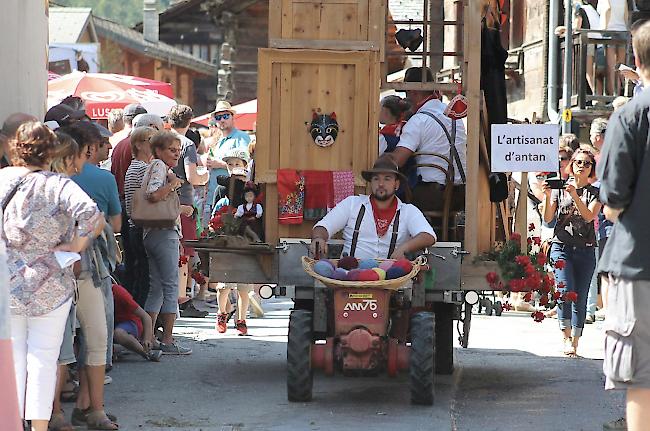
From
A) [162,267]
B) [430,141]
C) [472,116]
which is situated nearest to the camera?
[472,116]

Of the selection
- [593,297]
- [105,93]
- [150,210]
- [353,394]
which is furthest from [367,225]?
[105,93]

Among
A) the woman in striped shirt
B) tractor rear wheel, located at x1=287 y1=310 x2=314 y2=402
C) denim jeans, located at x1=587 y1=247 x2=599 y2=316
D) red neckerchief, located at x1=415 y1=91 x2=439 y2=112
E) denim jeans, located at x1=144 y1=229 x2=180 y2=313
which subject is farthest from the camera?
denim jeans, located at x1=587 y1=247 x2=599 y2=316

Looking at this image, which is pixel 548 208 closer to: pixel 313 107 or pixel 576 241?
pixel 576 241

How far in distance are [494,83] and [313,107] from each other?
1.48 meters

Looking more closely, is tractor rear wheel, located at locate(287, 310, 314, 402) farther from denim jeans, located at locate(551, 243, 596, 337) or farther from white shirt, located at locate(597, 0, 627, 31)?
white shirt, located at locate(597, 0, 627, 31)

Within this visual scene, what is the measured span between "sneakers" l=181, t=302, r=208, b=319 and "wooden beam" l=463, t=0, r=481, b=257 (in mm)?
5928

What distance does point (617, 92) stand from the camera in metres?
24.5

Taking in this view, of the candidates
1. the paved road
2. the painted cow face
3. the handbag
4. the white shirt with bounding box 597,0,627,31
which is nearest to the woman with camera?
the paved road

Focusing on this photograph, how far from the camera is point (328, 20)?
11.1 m

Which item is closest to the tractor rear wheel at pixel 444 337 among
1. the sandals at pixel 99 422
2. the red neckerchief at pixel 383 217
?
the red neckerchief at pixel 383 217

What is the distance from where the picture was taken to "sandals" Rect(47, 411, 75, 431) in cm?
891

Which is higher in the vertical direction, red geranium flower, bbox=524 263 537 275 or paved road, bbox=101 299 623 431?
red geranium flower, bbox=524 263 537 275

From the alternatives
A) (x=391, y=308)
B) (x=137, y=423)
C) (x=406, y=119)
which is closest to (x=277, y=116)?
(x=406, y=119)

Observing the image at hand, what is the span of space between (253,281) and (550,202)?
11.2 feet
